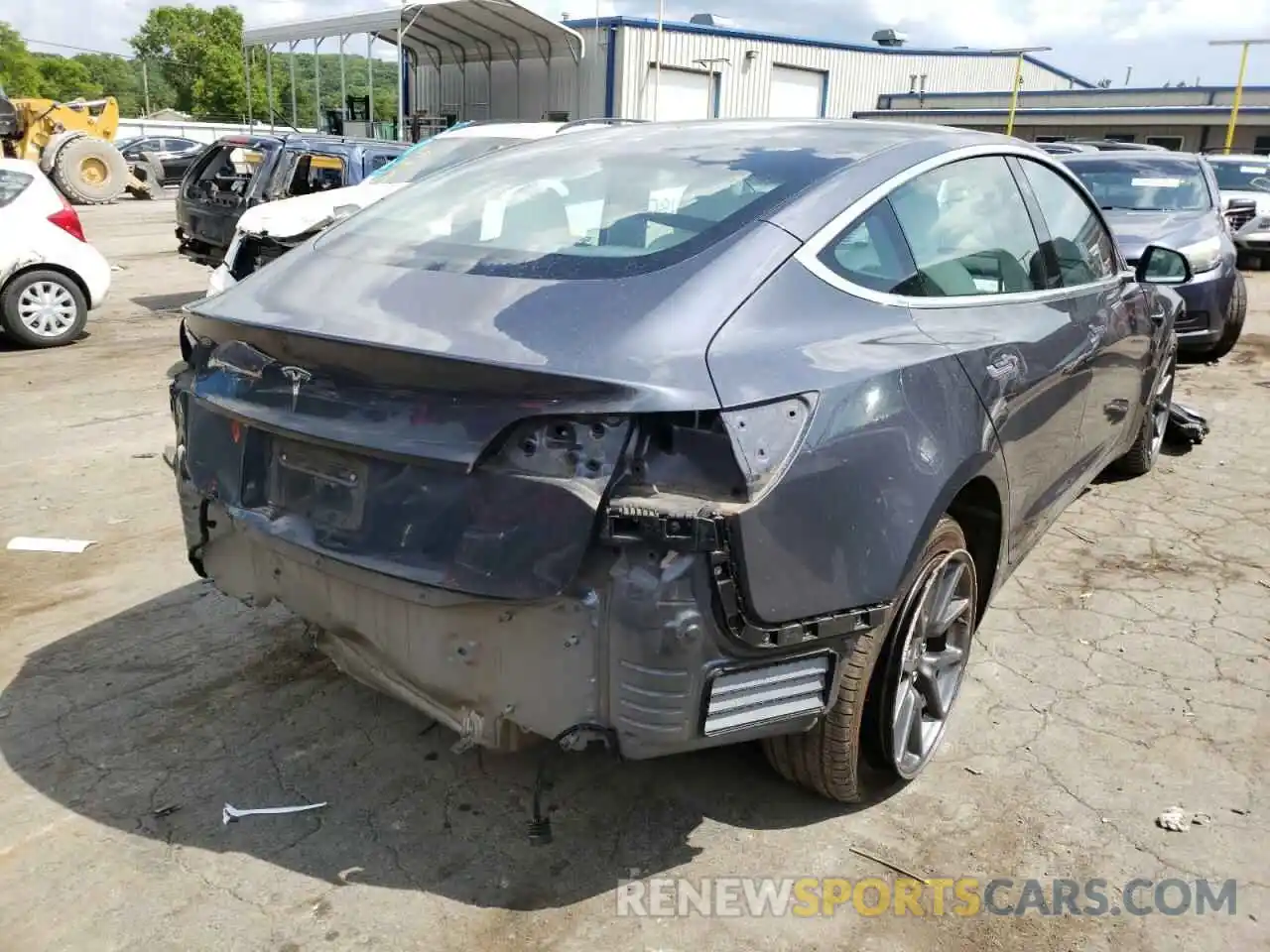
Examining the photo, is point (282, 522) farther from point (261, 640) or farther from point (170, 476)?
point (170, 476)

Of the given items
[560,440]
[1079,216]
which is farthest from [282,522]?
[1079,216]

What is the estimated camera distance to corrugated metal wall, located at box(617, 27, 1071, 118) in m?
27.4

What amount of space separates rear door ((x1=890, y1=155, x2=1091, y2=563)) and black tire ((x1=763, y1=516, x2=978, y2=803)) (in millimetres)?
439

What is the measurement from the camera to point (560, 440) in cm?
205

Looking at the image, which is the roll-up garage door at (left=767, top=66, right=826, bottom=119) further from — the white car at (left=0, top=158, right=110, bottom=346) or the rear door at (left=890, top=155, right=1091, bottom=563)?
the rear door at (left=890, top=155, right=1091, bottom=563)

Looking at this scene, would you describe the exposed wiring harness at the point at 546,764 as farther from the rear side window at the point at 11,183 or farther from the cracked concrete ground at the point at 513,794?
the rear side window at the point at 11,183

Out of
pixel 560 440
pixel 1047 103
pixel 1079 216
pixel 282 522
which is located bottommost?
pixel 282 522

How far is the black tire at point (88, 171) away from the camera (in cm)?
2436

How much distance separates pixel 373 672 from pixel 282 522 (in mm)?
450

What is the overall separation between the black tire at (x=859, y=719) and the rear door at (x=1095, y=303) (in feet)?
4.18

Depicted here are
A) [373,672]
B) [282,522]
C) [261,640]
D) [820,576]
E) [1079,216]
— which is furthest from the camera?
[1079,216]

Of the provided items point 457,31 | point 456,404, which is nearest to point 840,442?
point 456,404

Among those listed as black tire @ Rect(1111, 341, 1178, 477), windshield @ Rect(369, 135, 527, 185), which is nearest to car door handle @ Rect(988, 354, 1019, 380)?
black tire @ Rect(1111, 341, 1178, 477)

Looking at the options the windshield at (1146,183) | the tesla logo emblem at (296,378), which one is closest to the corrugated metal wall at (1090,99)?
the windshield at (1146,183)
